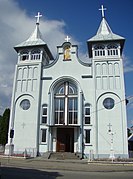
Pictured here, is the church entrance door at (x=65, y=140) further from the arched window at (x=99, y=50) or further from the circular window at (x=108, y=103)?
the arched window at (x=99, y=50)

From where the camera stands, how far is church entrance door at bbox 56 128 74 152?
23656 mm

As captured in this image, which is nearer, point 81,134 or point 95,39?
point 81,134

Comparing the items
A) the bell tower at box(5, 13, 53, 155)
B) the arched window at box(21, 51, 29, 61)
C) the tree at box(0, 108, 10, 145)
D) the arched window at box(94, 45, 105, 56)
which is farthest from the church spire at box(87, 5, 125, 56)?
the tree at box(0, 108, 10, 145)

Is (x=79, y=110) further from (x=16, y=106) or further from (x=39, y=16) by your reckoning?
(x=39, y=16)

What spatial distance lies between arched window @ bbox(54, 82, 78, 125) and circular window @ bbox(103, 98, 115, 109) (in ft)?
12.1

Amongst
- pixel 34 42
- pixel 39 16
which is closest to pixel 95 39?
pixel 34 42

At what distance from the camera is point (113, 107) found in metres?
23.2

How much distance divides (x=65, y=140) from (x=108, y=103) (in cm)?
709

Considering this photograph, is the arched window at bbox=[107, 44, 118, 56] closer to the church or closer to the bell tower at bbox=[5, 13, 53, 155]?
the church

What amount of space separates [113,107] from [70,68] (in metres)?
7.68

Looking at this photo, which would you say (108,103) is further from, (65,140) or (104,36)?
(104,36)

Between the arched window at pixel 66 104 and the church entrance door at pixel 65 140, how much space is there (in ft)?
3.87

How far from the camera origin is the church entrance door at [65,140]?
23.7 m

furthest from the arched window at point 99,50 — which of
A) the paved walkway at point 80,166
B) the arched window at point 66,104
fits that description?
the paved walkway at point 80,166
